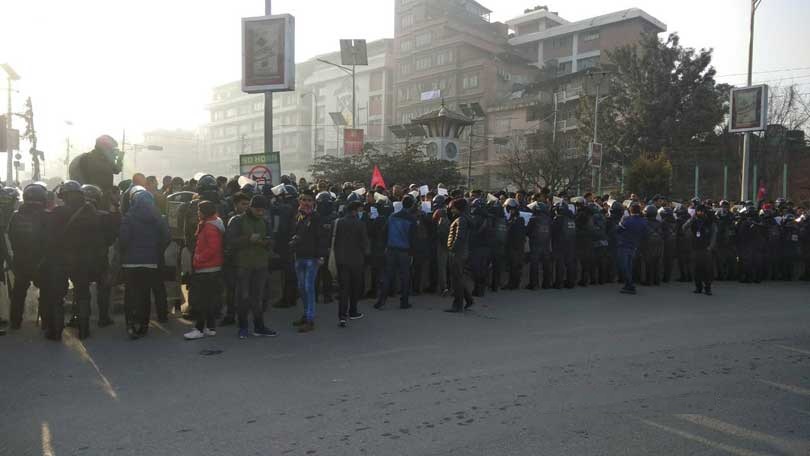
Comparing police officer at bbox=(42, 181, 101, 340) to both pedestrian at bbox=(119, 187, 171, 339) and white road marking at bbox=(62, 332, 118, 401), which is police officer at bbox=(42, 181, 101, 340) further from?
pedestrian at bbox=(119, 187, 171, 339)

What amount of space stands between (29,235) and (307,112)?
8513 centimetres

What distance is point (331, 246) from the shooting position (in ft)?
29.3

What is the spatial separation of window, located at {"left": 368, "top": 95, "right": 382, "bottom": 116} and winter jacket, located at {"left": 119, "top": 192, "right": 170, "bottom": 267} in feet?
222

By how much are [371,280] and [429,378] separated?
5620 mm

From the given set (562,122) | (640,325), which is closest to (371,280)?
(640,325)

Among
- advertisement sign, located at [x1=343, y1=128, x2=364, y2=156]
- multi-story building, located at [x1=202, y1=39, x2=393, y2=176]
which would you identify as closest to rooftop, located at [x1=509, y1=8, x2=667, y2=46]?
multi-story building, located at [x1=202, y1=39, x2=393, y2=176]

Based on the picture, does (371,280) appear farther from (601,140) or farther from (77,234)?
(601,140)

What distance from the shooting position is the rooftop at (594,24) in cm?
6156

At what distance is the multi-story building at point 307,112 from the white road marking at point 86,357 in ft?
164

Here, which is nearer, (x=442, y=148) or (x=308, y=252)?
(x=308, y=252)

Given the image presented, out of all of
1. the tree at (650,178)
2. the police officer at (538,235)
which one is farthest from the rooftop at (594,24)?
the police officer at (538,235)

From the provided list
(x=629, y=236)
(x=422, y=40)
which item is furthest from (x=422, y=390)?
(x=422, y=40)

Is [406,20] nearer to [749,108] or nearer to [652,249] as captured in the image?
[749,108]

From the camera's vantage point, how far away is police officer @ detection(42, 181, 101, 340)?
7523mm
